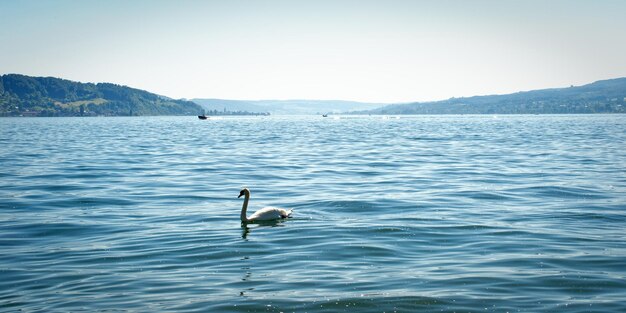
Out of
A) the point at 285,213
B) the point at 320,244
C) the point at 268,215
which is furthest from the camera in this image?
the point at 285,213

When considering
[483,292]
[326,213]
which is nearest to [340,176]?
[326,213]

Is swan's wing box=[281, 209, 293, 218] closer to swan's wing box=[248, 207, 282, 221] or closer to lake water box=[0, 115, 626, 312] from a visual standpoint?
swan's wing box=[248, 207, 282, 221]

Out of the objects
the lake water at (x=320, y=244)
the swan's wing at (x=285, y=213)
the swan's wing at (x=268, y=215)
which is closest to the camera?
the lake water at (x=320, y=244)

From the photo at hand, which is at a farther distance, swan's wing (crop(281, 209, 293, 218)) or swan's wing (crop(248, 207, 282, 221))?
swan's wing (crop(281, 209, 293, 218))

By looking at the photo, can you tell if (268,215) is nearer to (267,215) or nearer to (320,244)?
(267,215)

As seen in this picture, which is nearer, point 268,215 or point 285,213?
point 268,215

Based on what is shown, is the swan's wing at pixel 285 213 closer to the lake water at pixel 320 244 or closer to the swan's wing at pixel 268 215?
the swan's wing at pixel 268 215

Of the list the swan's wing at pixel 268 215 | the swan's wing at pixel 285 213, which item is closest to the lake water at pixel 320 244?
the swan's wing at pixel 285 213

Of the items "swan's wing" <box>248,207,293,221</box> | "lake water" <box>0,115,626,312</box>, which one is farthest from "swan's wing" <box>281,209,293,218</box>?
"lake water" <box>0,115,626,312</box>

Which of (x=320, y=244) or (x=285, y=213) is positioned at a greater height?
(x=285, y=213)

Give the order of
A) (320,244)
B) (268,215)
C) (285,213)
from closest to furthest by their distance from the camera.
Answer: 1. (320,244)
2. (268,215)
3. (285,213)

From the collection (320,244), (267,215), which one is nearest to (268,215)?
(267,215)

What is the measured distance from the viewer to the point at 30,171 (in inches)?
1310

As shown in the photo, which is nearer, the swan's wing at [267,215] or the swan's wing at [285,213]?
the swan's wing at [267,215]
